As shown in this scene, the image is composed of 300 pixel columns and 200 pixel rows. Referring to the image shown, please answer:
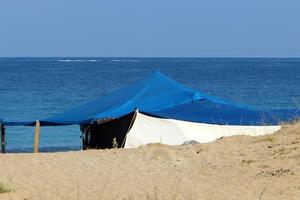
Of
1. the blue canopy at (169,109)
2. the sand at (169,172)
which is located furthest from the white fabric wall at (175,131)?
the sand at (169,172)

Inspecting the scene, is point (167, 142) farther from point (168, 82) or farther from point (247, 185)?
point (247, 185)

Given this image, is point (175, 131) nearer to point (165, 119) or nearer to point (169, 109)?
point (165, 119)

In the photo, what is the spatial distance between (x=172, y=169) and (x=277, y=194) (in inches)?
95.4

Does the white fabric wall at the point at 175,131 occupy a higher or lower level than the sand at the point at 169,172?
higher

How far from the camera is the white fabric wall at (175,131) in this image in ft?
50.0

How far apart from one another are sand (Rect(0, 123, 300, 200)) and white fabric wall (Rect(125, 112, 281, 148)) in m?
2.33

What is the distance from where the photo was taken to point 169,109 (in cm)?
1566

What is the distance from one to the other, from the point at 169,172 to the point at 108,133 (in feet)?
18.5

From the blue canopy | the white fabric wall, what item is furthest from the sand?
the blue canopy

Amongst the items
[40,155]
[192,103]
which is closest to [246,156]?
[40,155]

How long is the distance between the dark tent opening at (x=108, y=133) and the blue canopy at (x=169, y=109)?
0.87ft

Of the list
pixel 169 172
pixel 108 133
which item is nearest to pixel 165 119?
pixel 108 133

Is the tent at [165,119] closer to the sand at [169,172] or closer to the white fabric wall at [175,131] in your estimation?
the white fabric wall at [175,131]

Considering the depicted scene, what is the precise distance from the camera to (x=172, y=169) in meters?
10.7
